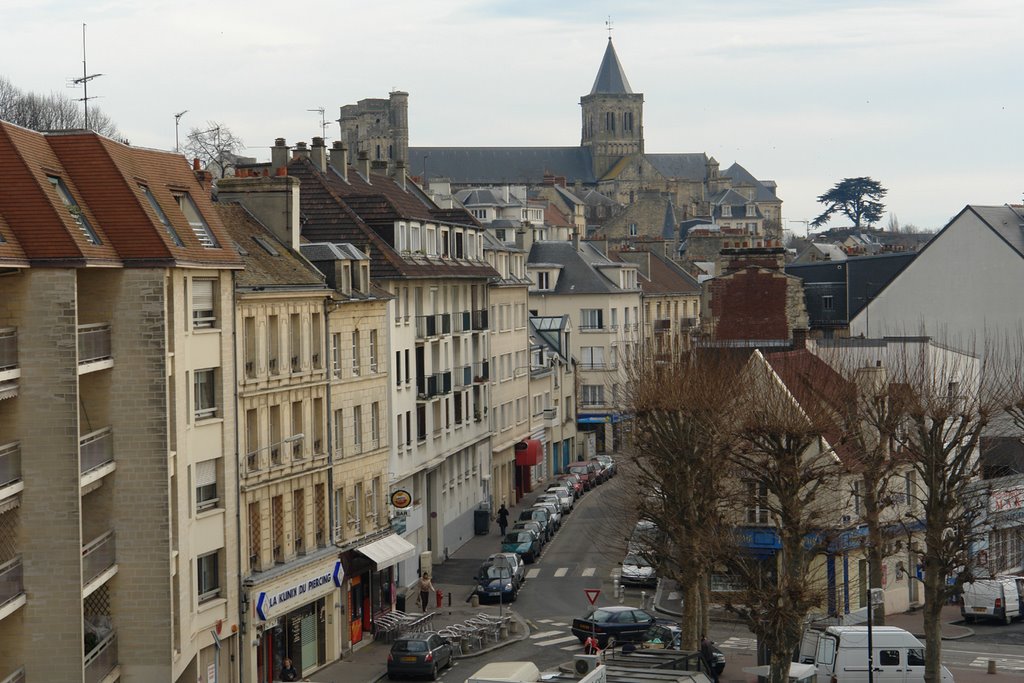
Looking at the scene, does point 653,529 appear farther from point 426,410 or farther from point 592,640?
point 426,410

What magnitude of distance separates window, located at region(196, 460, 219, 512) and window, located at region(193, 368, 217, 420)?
112 cm

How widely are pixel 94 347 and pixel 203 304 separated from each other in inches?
227

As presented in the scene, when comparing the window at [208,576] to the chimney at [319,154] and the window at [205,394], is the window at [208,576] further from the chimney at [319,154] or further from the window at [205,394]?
the chimney at [319,154]

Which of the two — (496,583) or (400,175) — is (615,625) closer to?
(496,583)

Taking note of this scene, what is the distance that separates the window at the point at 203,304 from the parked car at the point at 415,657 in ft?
33.4

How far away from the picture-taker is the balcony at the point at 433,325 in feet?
191

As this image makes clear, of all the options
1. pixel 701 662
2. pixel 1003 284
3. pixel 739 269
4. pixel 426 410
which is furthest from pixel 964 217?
pixel 701 662

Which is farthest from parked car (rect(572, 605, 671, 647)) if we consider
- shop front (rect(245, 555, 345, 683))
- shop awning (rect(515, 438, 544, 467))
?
shop awning (rect(515, 438, 544, 467))

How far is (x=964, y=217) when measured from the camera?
73.5 metres

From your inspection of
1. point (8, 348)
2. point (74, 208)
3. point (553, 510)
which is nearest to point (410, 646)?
point (74, 208)

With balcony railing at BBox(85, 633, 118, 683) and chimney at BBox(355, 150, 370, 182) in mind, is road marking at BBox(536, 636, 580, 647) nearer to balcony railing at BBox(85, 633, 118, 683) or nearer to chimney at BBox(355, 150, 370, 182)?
balcony railing at BBox(85, 633, 118, 683)

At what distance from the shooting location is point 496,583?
5409 cm

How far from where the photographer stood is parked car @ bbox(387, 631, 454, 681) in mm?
42219

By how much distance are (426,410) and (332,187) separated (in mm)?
8486
